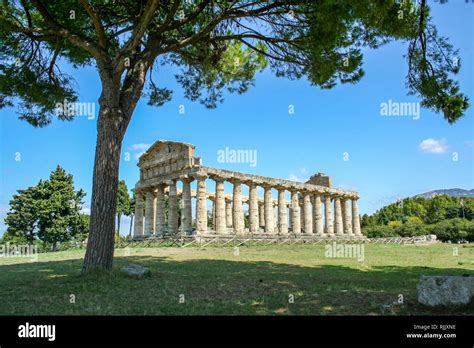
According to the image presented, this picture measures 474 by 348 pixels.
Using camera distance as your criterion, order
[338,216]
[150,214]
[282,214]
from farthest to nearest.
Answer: [338,216] → [282,214] → [150,214]

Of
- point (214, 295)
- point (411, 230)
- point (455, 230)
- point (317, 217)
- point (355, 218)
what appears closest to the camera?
point (214, 295)

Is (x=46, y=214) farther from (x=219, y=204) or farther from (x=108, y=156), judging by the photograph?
(x=108, y=156)

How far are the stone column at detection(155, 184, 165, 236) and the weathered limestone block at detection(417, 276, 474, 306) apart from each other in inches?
1330

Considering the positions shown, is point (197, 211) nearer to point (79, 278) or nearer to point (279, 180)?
point (279, 180)

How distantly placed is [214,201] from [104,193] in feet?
110

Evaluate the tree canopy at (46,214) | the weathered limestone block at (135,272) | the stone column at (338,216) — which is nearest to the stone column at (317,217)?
the stone column at (338,216)

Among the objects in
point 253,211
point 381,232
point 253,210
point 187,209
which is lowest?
point 381,232

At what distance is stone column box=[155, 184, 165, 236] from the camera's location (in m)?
38.3

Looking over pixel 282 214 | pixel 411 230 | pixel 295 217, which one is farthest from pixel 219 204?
pixel 411 230

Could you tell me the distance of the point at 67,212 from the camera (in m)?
42.0

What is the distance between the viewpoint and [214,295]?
695 centimetres

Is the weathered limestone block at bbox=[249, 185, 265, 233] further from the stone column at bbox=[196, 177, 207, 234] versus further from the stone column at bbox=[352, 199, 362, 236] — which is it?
the stone column at bbox=[352, 199, 362, 236]
